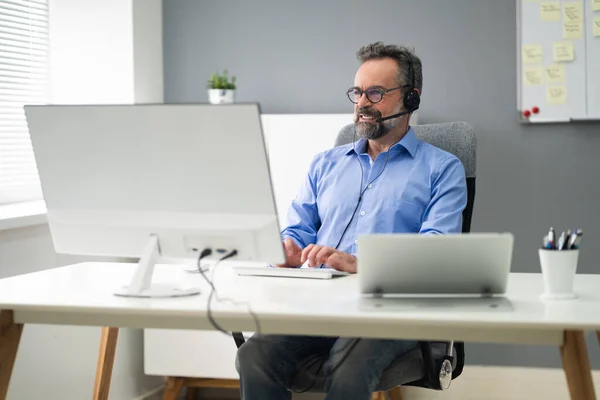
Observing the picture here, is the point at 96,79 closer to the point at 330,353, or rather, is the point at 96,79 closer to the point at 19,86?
the point at 19,86

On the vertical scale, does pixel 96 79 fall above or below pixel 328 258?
above

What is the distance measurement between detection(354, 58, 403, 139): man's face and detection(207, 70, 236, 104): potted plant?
0.93 meters

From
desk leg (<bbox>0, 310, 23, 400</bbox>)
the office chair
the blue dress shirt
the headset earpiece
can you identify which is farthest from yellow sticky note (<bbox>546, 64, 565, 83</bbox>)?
desk leg (<bbox>0, 310, 23, 400</bbox>)

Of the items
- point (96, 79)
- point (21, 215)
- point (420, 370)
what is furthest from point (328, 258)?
point (96, 79)

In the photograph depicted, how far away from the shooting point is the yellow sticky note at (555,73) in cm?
317

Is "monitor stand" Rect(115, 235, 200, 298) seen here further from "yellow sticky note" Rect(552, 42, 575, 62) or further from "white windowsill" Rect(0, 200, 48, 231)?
"yellow sticky note" Rect(552, 42, 575, 62)

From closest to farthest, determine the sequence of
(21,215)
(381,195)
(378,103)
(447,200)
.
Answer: (447,200) → (381,195) → (378,103) → (21,215)


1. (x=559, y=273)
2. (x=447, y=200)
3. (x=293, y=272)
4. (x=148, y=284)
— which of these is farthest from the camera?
(x=447, y=200)

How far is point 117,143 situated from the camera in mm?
1728

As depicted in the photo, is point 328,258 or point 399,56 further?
point 399,56

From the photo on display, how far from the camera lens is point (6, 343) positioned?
5.74 ft

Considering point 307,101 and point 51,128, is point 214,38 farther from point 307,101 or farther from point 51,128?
point 51,128

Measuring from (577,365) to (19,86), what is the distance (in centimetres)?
230

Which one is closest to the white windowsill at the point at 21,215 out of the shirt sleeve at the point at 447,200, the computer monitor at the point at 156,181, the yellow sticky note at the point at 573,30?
the computer monitor at the point at 156,181
